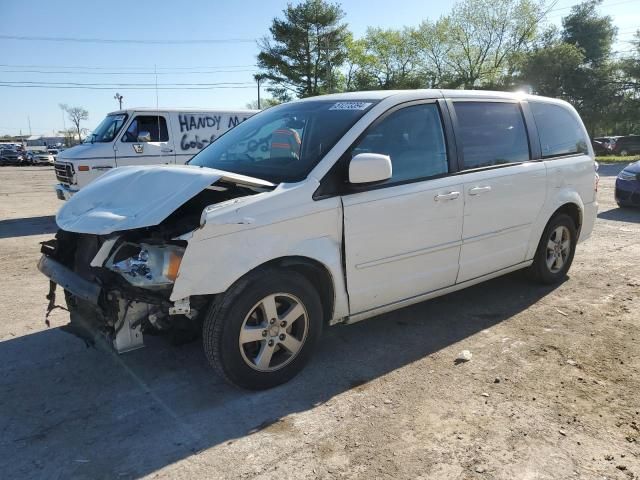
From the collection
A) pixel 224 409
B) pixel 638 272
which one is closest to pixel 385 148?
pixel 224 409

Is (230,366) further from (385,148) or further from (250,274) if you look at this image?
(385,148)

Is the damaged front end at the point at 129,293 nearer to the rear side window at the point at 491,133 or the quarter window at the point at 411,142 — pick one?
the quarter window at the point at 411,142

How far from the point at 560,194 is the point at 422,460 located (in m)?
3.30

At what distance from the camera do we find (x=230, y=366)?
305 cm

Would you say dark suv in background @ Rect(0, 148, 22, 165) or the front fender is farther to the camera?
dark suv in background @ Rect(0, 148, 22, 165)

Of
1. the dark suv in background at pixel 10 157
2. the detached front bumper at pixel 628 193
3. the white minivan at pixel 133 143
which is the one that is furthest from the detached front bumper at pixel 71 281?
the dark suv in background at pixel 10 157

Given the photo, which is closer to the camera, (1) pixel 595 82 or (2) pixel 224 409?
(2) pixel 224 409

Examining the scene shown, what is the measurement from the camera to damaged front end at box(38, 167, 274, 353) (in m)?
2.95

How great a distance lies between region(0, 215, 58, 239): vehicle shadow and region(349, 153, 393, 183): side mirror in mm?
6934

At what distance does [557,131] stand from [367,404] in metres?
3.51

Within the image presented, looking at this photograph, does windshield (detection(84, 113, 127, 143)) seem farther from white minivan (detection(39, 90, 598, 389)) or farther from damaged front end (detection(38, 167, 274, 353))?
damaged front end (detection(38, 167, 274, 353))

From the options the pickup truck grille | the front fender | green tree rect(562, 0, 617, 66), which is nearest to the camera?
the front fender

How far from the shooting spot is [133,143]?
438 inches

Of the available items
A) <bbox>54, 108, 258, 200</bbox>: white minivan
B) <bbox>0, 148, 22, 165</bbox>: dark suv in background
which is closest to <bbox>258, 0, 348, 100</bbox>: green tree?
<bbox>0, 148, 22, 165</bbox>: dark suv in background
